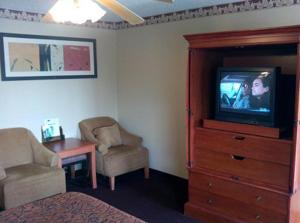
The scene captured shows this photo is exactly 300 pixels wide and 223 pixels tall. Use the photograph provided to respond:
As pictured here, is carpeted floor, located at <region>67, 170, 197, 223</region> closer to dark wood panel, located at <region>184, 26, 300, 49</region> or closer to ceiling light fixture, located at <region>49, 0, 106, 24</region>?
dark wood panel, located at <region>184, 26, 300, 49</region>

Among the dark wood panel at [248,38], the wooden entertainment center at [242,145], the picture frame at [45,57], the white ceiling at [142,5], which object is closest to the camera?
the dark wood panel at [248,38]

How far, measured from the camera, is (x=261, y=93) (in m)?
2.91

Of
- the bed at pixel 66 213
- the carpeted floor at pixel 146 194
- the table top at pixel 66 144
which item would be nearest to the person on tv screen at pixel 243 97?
the carpeted floor at pixel 146 194

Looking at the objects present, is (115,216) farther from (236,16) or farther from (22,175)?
(236,16)

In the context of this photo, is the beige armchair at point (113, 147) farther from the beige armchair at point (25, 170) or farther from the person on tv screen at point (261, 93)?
the person on tv screen at point (261, 93)

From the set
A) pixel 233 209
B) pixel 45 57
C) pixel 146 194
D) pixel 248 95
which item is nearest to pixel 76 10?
pixel 248 95

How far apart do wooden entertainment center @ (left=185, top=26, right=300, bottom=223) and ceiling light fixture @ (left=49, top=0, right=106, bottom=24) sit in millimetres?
1384

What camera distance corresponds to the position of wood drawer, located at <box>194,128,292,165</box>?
2.78 meters

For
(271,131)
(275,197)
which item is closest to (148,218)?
(275,197)

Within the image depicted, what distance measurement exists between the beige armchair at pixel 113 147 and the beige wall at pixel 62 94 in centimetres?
23

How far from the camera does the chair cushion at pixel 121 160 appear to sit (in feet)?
A: 13.7

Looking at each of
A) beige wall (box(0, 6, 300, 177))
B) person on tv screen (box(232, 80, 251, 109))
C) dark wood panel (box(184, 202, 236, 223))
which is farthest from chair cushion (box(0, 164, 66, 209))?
person on tv screen (box(232, 80, 251, 109))

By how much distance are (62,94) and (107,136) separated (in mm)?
859

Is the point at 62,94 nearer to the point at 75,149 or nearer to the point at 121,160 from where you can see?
the point at 75,149
